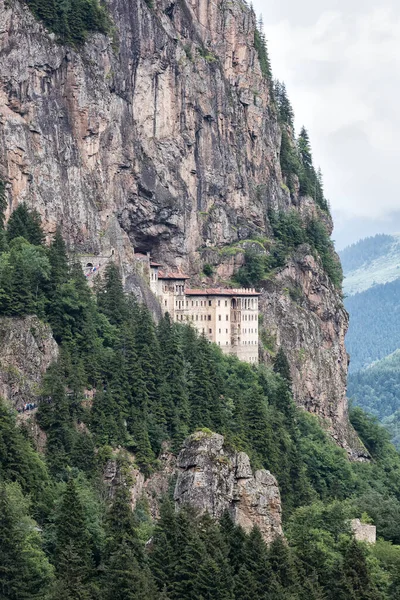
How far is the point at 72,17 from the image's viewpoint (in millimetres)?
143000

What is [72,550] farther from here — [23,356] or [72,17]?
[72,17]

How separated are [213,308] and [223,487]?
50332mm

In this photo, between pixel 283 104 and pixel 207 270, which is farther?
pixel 283 104

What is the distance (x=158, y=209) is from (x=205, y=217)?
908 centimetres

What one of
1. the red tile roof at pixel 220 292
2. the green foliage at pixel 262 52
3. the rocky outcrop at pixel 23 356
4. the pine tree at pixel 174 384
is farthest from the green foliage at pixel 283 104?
the rocky outcrop at pixel 23 356

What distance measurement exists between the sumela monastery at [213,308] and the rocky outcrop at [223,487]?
41.5 metres

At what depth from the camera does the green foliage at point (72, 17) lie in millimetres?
140375

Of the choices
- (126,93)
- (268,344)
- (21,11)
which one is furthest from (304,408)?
(21,11)

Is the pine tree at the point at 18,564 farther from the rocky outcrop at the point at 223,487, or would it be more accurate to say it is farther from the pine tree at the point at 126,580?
the rocky outcrop at the point at 223,487

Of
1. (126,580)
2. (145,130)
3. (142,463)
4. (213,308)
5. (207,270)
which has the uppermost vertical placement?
(145,130)

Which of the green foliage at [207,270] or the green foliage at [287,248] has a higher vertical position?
the green foliage at [287,248]

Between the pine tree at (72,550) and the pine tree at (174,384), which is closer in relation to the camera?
the pine tree at (72,550)

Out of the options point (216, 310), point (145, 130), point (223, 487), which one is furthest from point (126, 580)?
point (145, 130)

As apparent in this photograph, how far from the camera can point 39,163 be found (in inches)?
5384
